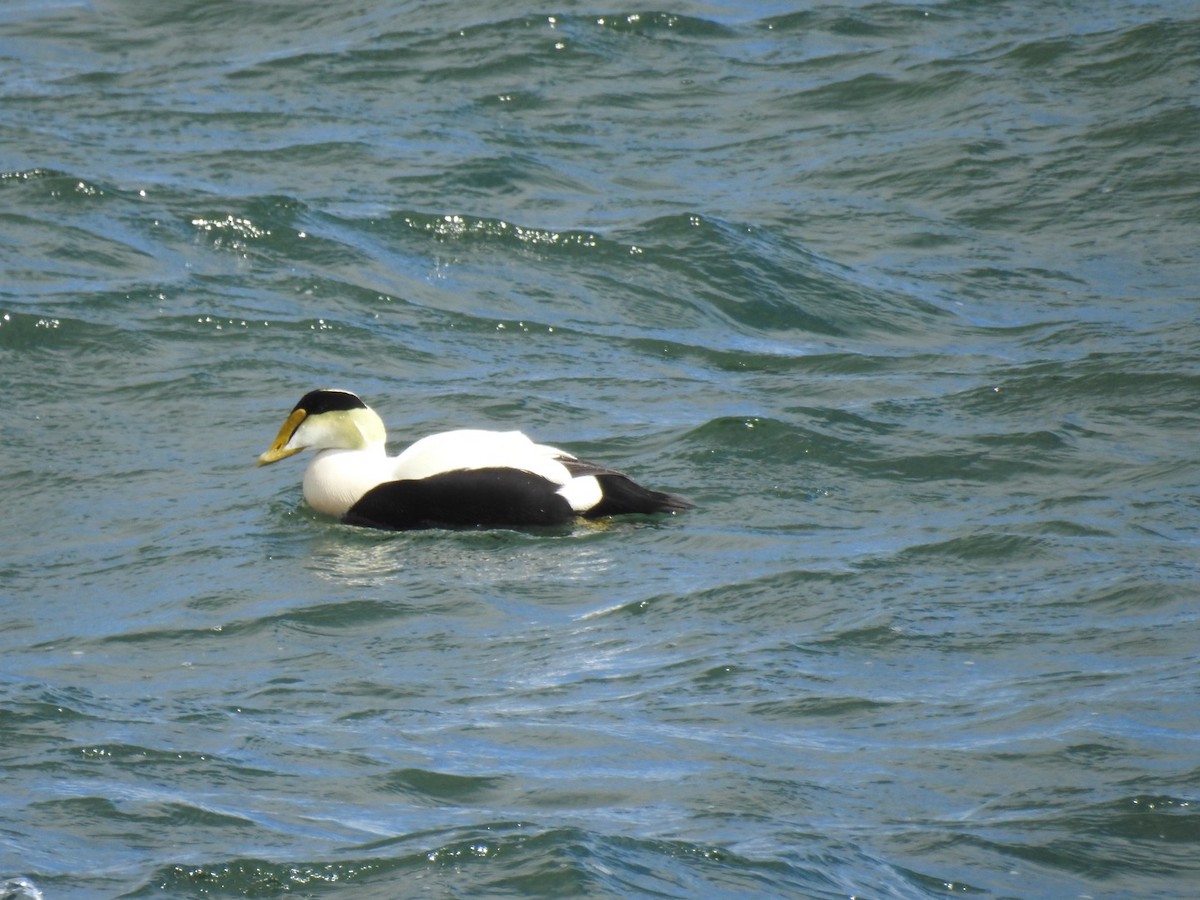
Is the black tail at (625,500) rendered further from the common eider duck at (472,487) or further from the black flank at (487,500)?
the black flank at (487,500)

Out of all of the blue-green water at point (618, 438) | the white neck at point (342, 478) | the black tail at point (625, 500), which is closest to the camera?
the blue-green water at point (618, 438)

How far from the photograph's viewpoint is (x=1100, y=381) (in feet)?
30.5

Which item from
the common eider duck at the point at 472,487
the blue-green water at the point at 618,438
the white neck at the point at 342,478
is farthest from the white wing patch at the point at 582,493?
the white neck at the point at 342,478

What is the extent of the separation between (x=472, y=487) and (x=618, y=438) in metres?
1.27

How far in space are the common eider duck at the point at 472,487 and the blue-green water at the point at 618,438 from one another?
14 centimetres

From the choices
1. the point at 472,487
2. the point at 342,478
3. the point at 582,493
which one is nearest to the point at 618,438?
the point at 582,493

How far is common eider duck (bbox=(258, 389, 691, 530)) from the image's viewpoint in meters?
7.51

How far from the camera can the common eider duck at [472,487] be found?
24.6 feet

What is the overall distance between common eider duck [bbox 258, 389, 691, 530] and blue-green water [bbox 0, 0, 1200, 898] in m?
0.14

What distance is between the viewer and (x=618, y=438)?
8633mm

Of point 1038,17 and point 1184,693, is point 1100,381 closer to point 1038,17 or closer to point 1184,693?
point 1184,693

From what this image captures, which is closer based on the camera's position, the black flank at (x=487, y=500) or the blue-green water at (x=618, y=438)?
the blue-green water at (x=618, y=438)

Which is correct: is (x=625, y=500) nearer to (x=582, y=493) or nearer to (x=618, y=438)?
(x=582, y=493)

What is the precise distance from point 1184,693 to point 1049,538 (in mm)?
1648
